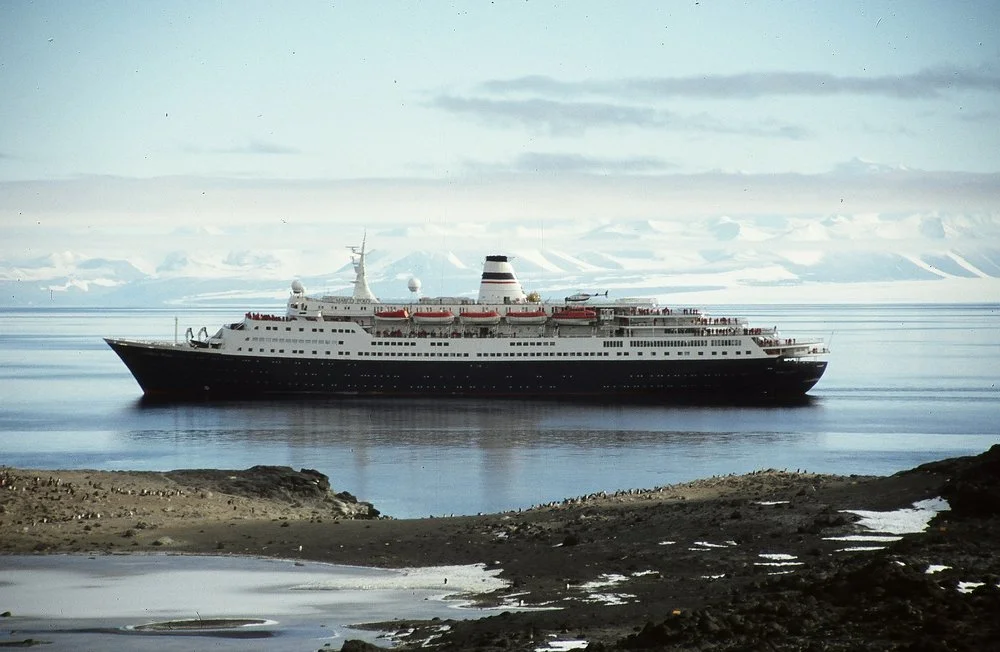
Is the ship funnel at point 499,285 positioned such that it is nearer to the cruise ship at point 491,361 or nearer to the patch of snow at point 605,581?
the cruise ship at point 491,361

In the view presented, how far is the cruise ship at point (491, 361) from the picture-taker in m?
71.4

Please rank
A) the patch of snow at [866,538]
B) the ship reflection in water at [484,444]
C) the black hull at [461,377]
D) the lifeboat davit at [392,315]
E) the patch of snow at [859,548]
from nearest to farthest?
1. the patch of snow at [859,548]
2. the patch of snow at [866,538]
3. the ship reflection in water at [484,444]
4. the black hull at [461,377]
5. the lifeboat davit at [392,315]

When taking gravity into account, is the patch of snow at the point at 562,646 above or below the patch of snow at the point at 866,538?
below

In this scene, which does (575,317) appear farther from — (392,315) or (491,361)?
(392,315)

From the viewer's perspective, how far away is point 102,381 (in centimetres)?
8469

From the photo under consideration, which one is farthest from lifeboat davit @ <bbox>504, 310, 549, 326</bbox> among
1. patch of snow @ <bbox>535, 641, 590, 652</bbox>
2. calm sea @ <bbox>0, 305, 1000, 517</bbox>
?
patch of snow @ <bbox>535, 641, 590, 652</bbox>

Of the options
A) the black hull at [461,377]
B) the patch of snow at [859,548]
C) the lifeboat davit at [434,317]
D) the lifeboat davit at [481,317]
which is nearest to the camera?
the patch of snow at [859,548]

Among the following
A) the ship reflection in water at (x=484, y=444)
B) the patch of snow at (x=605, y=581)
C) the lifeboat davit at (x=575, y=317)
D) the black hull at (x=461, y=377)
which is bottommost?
the ship reflection in water at (x=484, y=444)

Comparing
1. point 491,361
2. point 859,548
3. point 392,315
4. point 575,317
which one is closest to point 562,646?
point 859,548

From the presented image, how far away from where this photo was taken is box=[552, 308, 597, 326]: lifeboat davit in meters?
72.6

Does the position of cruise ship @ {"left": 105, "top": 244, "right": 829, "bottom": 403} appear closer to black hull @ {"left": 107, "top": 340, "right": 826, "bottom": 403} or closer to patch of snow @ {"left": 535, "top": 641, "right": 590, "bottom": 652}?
black hull @ {"left": 107, "top": 340, "right": 826, "bottom": 403}

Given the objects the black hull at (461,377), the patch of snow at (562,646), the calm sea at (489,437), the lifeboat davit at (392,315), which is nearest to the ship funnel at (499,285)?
the lifeboat davit at (392,315)

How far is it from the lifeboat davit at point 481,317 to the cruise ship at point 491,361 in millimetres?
1208

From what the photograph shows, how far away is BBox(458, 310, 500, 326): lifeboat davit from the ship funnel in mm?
1753
